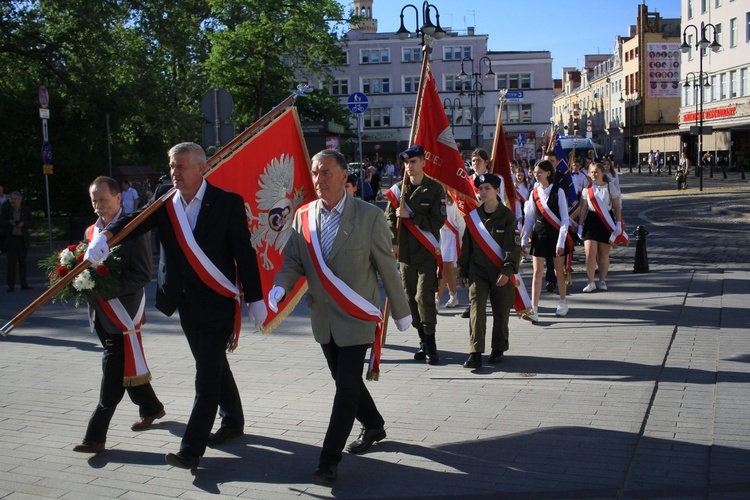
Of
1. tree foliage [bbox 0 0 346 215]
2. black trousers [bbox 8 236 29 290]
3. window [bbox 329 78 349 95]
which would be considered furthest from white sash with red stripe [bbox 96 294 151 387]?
window [bbox 329 78 349 95]

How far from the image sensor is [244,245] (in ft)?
17.0

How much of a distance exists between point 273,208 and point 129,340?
1719 mm

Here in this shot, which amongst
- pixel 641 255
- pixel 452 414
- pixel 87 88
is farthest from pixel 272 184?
pixel 87 88

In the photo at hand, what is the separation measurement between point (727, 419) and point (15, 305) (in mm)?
10876

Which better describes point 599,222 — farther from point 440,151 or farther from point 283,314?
point 283,314

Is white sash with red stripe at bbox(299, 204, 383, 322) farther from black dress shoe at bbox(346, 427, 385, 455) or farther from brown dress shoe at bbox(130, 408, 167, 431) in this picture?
brown dress shoe at bbox(130, 408, 167, 431)

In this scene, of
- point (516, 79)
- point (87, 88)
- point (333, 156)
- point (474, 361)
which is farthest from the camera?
point (516, 79)

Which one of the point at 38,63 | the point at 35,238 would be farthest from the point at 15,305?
the point at 38,63

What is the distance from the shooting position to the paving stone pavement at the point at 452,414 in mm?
4859

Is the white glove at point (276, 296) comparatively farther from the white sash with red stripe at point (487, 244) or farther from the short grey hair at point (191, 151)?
the white sash with red stripe at point (487, 244)

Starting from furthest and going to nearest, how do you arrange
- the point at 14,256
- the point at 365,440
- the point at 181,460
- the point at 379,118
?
1. the point at 379,118
2. the point at 14,256
3. the point at 365,440
4. the point at 181,460

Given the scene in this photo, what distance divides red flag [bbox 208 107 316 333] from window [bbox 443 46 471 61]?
8171cm

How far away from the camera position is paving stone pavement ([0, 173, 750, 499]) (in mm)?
4859

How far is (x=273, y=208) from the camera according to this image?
22.4ft
